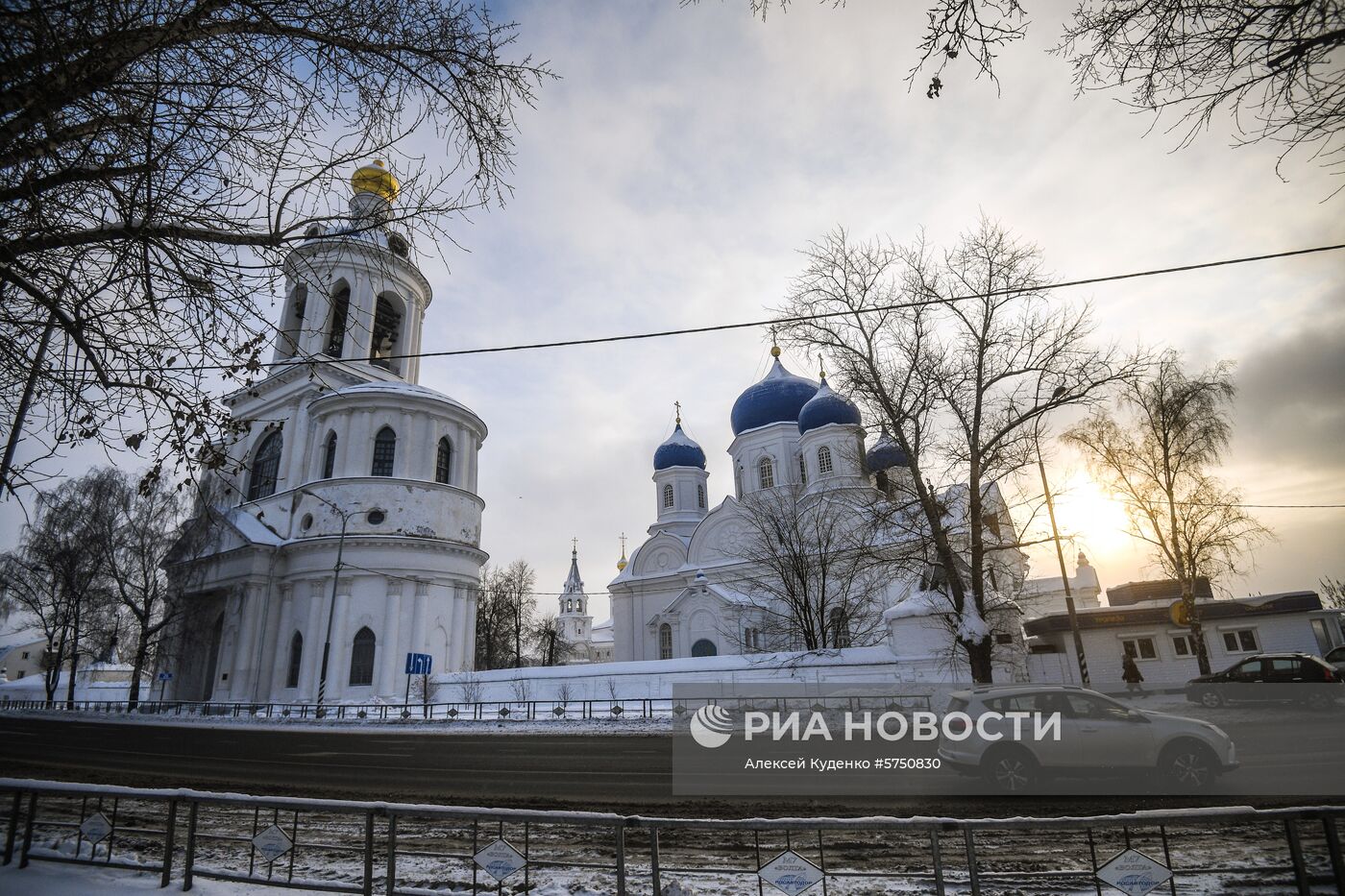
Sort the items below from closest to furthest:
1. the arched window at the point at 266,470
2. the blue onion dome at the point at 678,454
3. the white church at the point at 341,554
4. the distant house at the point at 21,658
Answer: the white church at the point at 341,554, the arched window at the point at 266,470, the blue onion dome at the point at 678,454, the distant house at the point at 21,658

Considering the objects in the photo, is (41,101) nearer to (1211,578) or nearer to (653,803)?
(653,803)

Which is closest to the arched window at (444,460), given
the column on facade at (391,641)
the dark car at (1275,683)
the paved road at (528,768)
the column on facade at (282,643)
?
the column on facade at (391,641)

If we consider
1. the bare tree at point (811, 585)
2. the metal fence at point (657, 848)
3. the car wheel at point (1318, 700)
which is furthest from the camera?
the bare tree at point (811, 585)

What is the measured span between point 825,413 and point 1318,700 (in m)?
27.0

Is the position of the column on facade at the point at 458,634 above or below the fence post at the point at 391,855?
above

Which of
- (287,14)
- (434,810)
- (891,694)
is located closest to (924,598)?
(891,694)

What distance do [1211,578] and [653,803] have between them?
27126 millimetres

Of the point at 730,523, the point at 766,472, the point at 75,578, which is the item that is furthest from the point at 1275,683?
the point at 75,578

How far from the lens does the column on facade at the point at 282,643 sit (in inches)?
1267

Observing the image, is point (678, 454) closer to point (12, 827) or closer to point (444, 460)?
point (444, 460)

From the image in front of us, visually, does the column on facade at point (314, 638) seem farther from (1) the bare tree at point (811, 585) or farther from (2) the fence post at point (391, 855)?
(2) the fence post at point (391, 855)

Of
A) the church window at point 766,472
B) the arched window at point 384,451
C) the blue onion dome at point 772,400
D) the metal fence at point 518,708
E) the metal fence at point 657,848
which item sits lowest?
the metal fence at point 657,848

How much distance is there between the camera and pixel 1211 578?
25766 millimetres

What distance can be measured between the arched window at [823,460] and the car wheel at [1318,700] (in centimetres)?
2488
